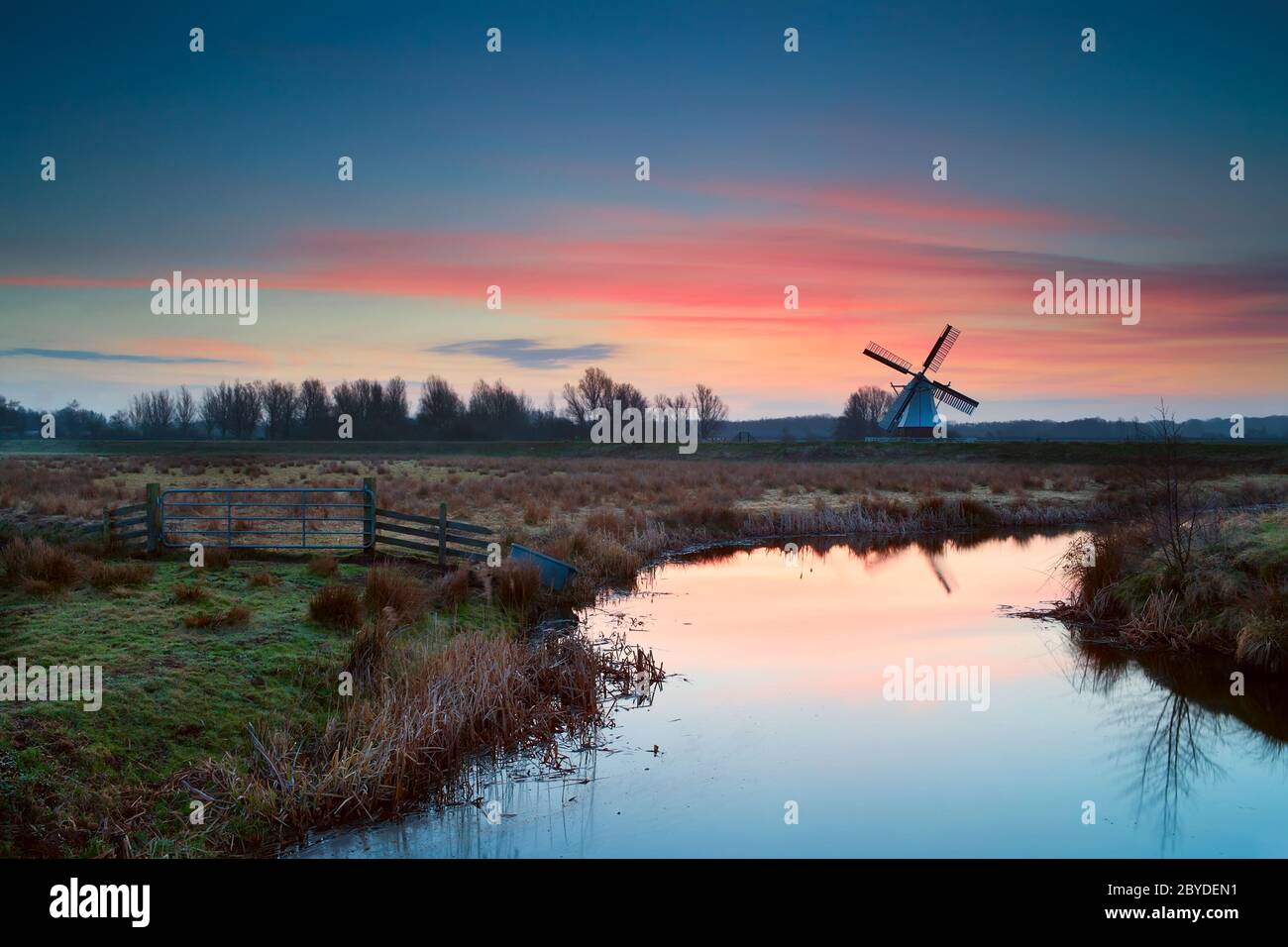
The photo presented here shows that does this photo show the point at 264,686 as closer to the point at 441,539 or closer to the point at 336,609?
the point at 336,609

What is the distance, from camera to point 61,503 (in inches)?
A: 1206

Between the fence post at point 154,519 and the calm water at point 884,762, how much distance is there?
965 centimetres

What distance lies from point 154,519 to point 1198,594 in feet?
71.6

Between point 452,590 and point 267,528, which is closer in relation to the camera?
point 452,590

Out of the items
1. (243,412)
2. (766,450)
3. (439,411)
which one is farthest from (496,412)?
(766,450)

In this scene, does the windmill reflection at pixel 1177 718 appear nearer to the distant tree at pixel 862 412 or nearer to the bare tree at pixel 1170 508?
the bare tree at pixel 1170 508

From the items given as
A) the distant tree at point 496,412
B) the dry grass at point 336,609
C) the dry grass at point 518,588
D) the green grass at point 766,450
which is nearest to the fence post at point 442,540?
the dry grass at point 518,588

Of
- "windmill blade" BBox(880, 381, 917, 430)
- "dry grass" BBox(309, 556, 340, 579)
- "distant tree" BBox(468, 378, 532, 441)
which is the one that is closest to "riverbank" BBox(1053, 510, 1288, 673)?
"dry grass" BBox(309, 556, 340, 579)

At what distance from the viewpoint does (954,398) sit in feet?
268

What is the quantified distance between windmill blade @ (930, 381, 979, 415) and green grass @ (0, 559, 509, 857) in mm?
72980

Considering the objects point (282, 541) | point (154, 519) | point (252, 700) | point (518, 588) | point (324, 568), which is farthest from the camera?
point (282, 541)

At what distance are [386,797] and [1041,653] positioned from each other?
43.2ft

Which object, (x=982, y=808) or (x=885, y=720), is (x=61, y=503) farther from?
(x=982, y=808)

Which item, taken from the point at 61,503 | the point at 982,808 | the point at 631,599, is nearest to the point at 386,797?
the point at 982,808
